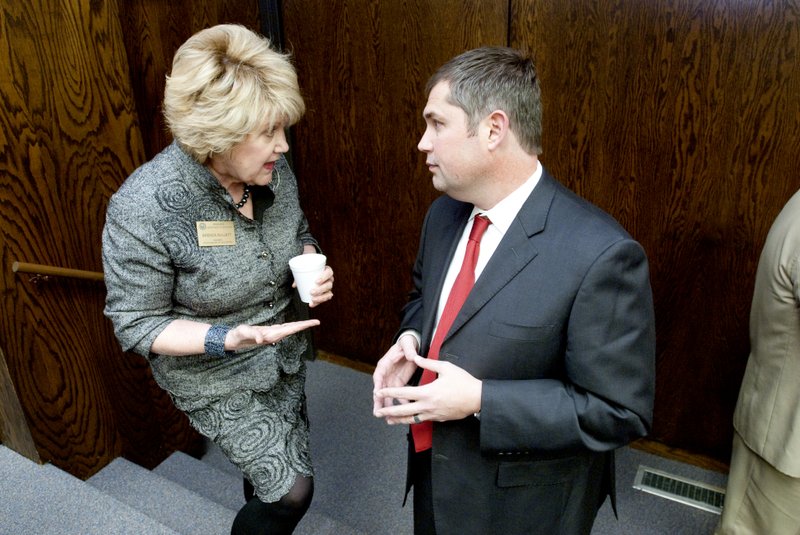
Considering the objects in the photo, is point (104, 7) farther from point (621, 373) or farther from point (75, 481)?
point (621, 373)

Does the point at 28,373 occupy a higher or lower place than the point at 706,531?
higher

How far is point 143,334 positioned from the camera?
1579 millimetres

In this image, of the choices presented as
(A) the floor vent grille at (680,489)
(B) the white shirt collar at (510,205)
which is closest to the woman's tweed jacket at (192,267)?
(B) the white shirt collar at (510,205)

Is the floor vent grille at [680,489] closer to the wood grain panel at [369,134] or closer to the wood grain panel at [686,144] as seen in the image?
the wood grain panel at [686,144]

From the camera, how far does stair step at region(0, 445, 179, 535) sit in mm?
1955

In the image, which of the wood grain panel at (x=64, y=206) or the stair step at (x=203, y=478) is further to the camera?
the stair step at (x=203, y=478)

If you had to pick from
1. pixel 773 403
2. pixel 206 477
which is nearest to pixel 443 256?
pixel 773 403

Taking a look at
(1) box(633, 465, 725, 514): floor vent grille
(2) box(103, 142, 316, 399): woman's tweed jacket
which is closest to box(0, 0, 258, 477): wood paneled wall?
(2) box(103, 142, 316, 399): woman's tweed jacket

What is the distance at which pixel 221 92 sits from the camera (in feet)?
4.95

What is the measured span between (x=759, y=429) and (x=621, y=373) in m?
1.03

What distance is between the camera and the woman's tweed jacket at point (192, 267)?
154 centimetres

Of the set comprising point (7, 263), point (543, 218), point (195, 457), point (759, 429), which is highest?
point (543, 218)

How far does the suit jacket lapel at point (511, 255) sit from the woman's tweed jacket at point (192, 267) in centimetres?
67

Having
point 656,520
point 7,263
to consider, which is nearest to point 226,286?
point 7,263
